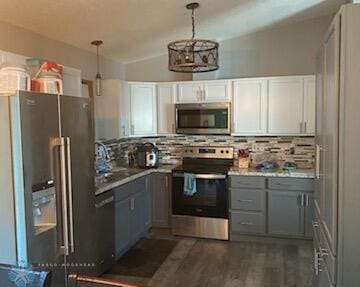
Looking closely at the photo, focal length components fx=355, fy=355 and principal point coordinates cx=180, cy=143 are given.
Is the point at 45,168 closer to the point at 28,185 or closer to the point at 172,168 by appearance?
the point at 28,185

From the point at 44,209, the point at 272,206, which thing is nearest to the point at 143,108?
the point at 272,206

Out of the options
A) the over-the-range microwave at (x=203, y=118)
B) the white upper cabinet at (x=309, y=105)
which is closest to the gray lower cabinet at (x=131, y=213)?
the over-the-range microwave at (x=203, y=118)

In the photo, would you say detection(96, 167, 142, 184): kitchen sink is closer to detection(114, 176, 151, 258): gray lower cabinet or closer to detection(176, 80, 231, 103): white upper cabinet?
detection(114, 176, 151, 258): gray lower cabinet

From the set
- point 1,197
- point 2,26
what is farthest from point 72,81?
point 1,197

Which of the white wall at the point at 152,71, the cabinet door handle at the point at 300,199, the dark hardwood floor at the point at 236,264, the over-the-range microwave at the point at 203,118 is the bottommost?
the dark hardwood floor at the point at 236,264


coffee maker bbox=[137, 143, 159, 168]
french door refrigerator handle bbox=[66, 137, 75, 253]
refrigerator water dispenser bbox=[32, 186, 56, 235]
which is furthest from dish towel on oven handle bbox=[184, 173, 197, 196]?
refrigerator water dispenser bbox=[32, 186, 56, 235]

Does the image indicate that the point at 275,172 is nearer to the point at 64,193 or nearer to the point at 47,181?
the point at 64,193

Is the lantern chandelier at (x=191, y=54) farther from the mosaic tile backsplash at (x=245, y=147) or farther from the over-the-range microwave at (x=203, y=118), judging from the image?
the mosaic tile backsplash at (x=245, y=147)

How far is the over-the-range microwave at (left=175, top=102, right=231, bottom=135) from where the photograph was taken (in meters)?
4.64

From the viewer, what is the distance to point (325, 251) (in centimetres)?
218

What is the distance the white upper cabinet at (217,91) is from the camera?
4.66m

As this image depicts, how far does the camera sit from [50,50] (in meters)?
3.61

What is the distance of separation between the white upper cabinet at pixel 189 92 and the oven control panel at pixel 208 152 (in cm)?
71

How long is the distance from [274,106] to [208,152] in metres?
1.12
